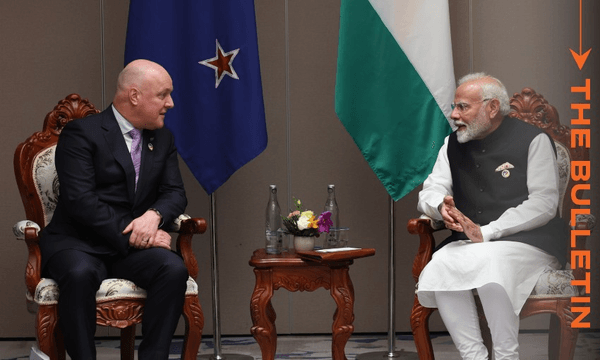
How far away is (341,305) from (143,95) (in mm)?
1301

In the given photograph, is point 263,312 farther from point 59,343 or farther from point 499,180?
point 499,180

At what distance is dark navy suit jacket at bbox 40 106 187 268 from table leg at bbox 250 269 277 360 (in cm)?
50

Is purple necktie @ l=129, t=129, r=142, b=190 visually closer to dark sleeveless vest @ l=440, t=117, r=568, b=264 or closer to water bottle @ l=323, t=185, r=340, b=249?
water bottle @ l=323, t=185, r=340, b=249

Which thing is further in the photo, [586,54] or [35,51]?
[35,51]

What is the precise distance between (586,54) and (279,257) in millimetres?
2174

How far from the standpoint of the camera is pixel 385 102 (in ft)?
12.8

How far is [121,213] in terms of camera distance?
10.6ft

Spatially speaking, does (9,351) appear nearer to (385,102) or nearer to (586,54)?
(385,102)

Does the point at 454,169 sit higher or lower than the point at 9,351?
higher

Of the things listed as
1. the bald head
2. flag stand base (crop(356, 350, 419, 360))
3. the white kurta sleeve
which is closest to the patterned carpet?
flag stand base (crop(356, 350, 419, 360))

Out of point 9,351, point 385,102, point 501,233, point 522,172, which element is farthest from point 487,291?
point 9,351

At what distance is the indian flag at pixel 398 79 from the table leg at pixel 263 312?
3.01ft

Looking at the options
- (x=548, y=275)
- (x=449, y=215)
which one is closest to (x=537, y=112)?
(x=449, y=215)

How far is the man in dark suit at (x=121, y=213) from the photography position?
9.75 feet
